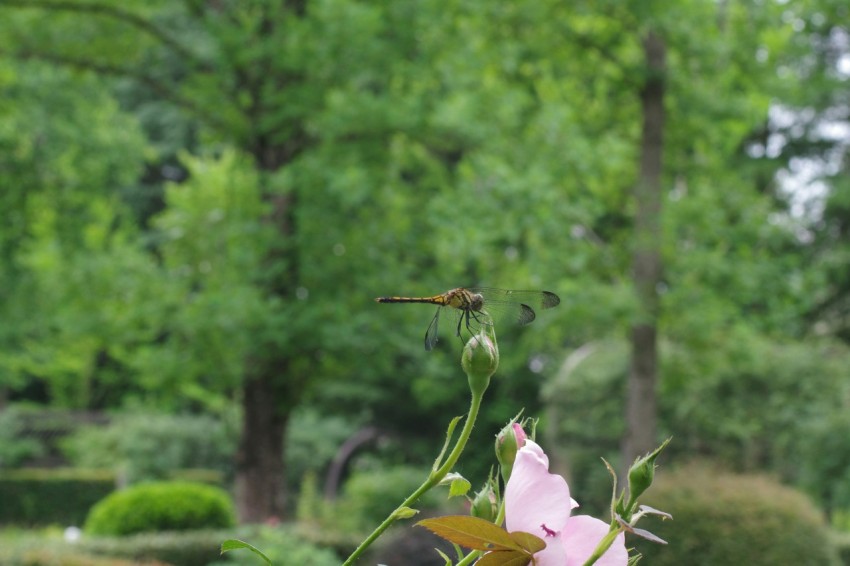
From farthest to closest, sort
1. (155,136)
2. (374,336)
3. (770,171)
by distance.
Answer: (155,136) → (770,171) → (374,336)

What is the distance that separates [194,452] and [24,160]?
8.99m

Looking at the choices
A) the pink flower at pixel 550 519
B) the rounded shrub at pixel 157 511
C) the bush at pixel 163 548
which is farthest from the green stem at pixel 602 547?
the rounded shrub at pixel 157 511

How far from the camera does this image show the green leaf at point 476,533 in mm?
A: 658

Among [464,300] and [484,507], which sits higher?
[464,300]

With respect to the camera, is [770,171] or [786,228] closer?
[786,228]

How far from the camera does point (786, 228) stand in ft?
24.8

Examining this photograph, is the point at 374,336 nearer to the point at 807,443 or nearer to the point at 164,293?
the point at 164,293

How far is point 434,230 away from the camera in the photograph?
8.89 metres

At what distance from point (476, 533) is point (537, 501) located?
0.05 meters

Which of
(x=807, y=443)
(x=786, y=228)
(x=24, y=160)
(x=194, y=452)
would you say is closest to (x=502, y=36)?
(x=786, y=228)

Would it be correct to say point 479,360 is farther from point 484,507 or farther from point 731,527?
point 731,527

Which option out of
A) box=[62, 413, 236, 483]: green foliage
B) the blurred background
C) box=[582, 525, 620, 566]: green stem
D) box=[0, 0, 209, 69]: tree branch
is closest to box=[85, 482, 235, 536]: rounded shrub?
the blurred background

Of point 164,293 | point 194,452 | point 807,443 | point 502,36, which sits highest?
point 502,36

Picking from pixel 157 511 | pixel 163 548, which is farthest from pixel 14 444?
pixel 163 548
